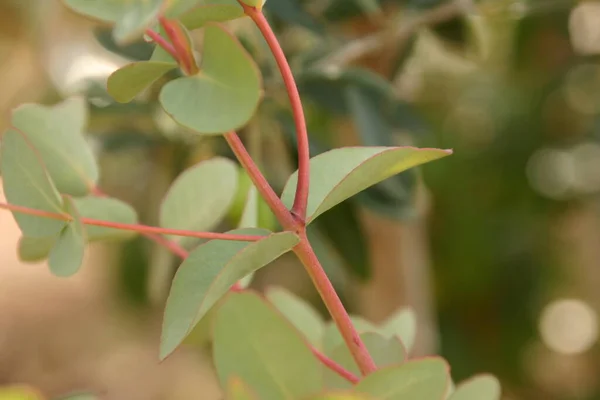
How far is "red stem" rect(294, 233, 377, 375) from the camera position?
0.76 feet

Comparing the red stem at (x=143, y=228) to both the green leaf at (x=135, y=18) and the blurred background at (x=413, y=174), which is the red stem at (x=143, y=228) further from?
the blurred background at (x=413, y=174)

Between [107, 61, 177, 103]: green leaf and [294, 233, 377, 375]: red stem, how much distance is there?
0.07 metres

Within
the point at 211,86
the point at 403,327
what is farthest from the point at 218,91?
the point at 403,327

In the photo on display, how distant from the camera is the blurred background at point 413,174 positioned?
62 centimetres

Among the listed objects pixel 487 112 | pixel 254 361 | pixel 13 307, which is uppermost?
pixel 254 361

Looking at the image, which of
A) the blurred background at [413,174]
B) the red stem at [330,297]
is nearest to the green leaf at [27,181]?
the red stem at [330,297]

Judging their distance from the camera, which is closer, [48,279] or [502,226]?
[502,226]

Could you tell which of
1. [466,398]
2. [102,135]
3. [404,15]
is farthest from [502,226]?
[466,398]

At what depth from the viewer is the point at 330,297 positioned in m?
0.23

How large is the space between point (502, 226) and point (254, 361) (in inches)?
45.2

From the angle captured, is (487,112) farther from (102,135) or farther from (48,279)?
(48,279)

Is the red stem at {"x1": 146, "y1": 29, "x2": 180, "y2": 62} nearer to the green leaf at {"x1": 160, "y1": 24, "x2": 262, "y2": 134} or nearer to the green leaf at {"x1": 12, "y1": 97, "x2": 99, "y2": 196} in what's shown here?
the green leaf at {"x1": 160, "y1": 24, "x2": 262, "y2": 134}

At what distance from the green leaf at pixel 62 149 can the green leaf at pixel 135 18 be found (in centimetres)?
14

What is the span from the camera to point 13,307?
1.90 meters
